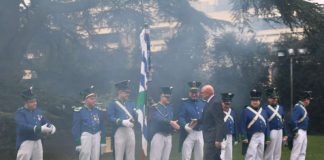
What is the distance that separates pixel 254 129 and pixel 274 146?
2.47 feet

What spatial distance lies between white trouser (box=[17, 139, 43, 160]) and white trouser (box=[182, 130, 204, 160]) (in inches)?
101

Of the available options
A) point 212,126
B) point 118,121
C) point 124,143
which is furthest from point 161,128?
point 212,126

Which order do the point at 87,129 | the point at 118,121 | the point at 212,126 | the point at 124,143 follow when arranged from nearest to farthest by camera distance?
1. the point at 212,126
2. the point at 118,121
3. the point at 87,129
4. the point at 124,143

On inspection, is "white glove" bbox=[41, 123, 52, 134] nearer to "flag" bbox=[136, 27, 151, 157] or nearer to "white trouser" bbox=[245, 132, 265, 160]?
"flag" bbox=[136, 27, 151, 157]

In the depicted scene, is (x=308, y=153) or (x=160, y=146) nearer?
(x=160, y=146)

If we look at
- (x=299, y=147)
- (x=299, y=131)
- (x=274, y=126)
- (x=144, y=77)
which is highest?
(x=144, y=77)

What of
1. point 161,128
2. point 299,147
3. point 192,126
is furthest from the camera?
point 299,147

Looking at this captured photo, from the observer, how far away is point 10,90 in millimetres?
12656

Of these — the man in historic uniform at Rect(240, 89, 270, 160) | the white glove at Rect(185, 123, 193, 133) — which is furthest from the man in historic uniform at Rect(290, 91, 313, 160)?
the white glove at Rect(185, 123, 193, 133)

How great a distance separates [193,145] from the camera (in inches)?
406

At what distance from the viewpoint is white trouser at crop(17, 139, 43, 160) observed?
28.9ft

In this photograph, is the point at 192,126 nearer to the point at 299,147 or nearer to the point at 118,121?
the point at 118,121

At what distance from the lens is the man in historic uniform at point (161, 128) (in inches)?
399

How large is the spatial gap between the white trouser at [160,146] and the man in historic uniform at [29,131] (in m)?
2.00
